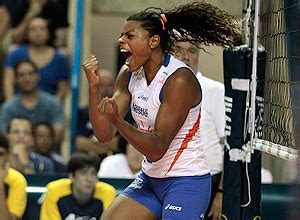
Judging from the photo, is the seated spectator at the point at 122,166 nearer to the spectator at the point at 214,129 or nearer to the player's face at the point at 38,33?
the spectator at the point at 214,129

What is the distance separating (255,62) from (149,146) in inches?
47.9

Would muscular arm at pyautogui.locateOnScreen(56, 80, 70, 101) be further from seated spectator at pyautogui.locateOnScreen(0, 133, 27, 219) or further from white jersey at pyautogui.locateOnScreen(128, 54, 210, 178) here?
white jersey at pyautogui.locateOnScreen(128, 54, 210, 178)

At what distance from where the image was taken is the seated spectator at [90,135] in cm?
892

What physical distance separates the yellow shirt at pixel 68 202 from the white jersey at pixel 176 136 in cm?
214

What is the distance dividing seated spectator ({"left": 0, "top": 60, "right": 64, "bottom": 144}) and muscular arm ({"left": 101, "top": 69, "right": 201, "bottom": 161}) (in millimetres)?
4089

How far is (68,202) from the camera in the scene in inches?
286

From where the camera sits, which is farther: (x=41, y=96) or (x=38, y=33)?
(x=38, y=33)

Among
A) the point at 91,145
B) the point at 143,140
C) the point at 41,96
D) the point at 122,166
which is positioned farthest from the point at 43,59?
the point at 143,140

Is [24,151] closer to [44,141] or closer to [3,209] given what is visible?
[44,141]

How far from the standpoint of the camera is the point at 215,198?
6863mm

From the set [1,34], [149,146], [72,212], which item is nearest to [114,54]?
[1,34]

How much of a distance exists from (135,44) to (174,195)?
84cm

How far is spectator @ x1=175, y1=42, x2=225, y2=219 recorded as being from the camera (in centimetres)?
669

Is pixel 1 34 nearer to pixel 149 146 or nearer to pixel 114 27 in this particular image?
pixel 114 27
